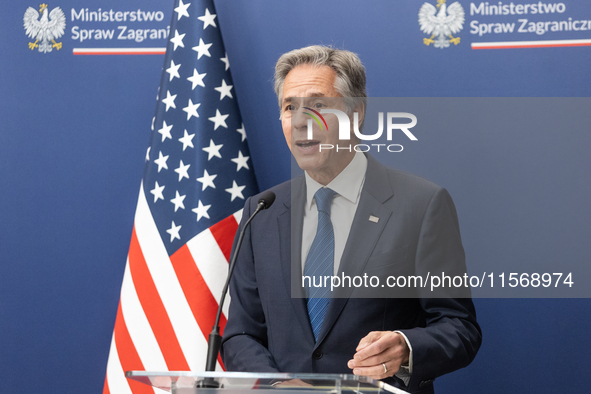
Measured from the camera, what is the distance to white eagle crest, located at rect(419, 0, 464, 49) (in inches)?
88.3

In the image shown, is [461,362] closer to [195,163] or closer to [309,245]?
[309,245]

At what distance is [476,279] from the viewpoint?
197cm

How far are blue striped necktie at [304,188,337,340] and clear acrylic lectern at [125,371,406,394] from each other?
65 centimetres

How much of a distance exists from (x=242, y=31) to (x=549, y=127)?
1374 mm

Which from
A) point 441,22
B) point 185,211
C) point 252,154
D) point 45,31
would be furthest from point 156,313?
point 441,22

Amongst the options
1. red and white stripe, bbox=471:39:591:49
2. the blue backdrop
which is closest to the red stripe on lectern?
the blue backdrop

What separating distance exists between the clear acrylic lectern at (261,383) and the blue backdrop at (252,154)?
4.29 feet

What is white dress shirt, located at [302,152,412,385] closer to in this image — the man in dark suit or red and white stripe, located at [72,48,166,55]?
the man in dark suit

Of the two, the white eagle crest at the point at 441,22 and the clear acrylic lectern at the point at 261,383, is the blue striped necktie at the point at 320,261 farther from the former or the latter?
the white eagle crest at the point at 441,22

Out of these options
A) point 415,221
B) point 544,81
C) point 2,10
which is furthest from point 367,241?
point 2,10

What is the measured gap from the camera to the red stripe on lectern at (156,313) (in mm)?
1982

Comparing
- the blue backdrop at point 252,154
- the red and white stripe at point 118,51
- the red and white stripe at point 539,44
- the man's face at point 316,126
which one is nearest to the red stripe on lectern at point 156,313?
the blue backdrop at point 252,154

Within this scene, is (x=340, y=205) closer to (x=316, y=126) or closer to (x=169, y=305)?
(x=316, y=126)

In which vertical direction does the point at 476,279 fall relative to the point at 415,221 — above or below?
below
